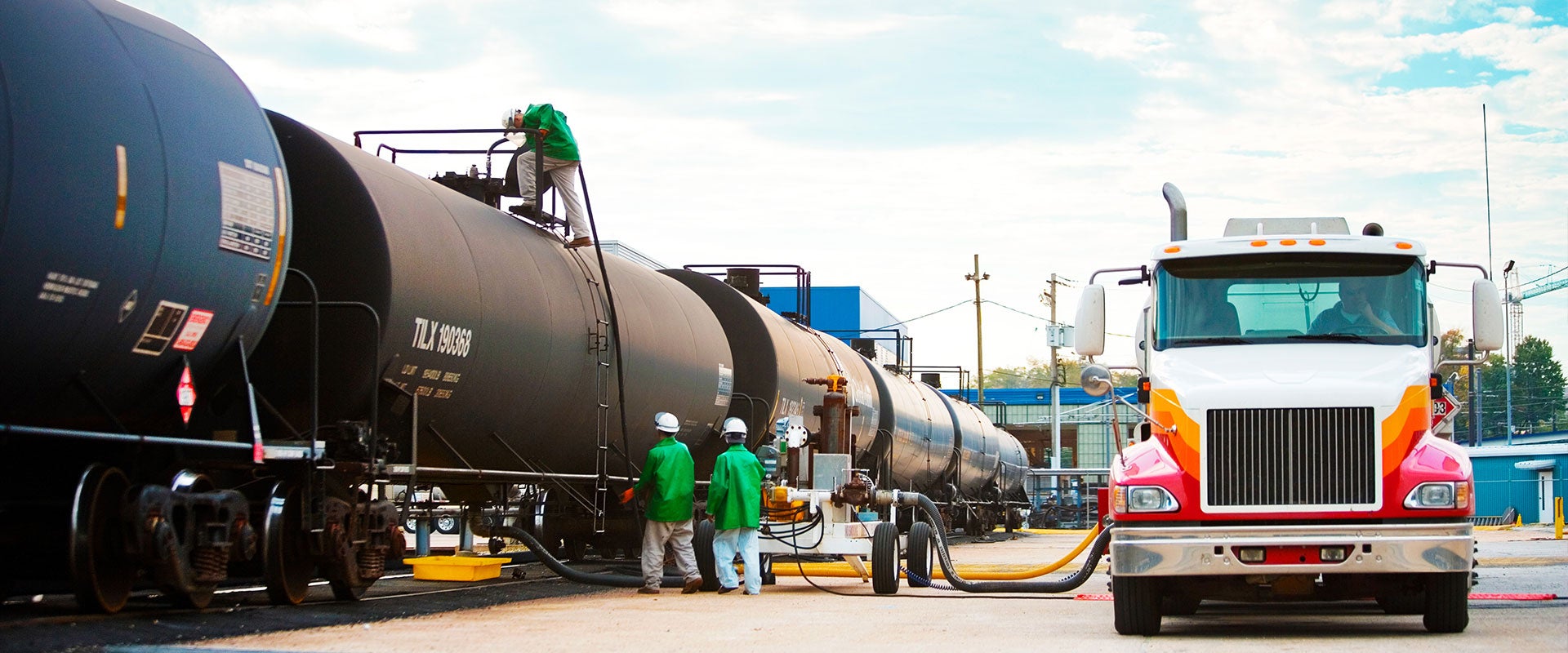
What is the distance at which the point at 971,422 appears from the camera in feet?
113

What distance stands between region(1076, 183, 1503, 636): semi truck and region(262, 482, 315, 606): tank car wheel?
522 centimetres

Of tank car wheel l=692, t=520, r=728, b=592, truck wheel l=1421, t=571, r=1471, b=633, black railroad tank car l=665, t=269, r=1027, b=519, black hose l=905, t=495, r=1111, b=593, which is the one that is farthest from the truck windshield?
black railroad tank car l=665, t=269, r=1027, b=519

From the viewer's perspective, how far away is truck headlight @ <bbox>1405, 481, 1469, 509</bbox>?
9266mm

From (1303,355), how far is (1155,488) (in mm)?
1418

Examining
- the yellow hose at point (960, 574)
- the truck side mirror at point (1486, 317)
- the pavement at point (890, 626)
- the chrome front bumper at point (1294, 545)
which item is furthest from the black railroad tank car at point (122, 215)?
the truck side mirror at point (1486, 317)

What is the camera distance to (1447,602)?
30.8ft

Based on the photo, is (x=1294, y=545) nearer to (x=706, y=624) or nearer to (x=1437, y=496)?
(x=1437, y=496)

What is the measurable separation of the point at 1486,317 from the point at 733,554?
22.2 ft

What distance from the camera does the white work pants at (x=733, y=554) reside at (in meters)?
14.0

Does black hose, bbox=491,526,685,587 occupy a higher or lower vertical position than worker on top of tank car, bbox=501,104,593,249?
lower

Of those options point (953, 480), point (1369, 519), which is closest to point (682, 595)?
point (1369, 519)

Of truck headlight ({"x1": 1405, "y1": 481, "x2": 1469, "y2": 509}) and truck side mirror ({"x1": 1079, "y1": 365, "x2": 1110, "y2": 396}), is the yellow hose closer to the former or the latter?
truck side mirror ({"x1": 1079, "y1": 365, "x2": 1110, "y2": 396})

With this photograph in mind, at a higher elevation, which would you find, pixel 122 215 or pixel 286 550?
pixel 122 215

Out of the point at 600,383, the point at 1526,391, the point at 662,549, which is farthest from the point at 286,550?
the point at 1526,391
